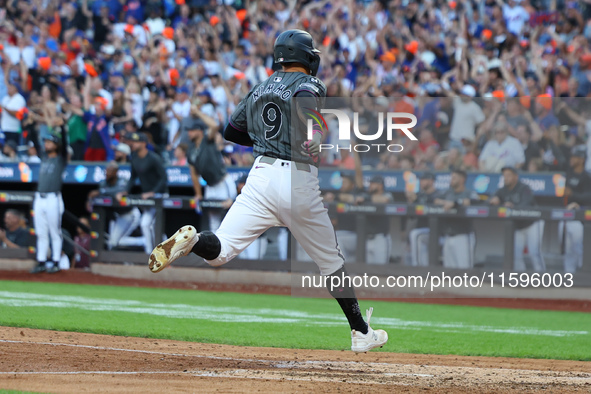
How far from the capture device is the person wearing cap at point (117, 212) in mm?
13891

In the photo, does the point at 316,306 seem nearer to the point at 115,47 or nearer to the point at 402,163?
the point at 402,163

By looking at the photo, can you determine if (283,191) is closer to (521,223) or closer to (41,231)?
(521,223)

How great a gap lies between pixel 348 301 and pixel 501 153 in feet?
23.7

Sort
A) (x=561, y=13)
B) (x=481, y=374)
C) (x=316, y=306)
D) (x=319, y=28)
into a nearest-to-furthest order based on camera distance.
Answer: (x=481, y=374), (x=316, y=306), (x=561, y=13), (x=319, y=28)

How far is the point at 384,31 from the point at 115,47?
20.4 ft

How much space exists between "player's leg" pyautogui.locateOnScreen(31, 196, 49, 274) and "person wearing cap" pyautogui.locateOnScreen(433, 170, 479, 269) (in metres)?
6.18

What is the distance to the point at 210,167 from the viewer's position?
42.9 ft

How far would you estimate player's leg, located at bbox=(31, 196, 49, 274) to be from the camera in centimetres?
1345

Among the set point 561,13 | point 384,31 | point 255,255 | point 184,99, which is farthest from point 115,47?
point 561,13

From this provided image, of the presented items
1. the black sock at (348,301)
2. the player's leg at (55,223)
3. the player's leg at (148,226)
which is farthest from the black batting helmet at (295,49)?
the player's leg at (55,223)

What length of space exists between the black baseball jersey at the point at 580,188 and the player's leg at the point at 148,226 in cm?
647

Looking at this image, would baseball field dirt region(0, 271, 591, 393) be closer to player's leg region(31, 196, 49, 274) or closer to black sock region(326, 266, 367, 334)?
black sock region(326, 266, 367, 334)

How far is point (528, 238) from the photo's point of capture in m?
11.9

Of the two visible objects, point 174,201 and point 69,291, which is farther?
point 174,201
